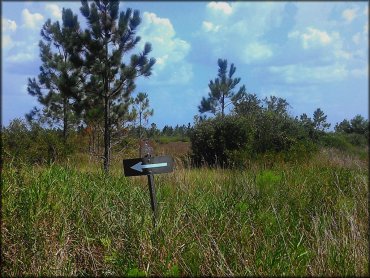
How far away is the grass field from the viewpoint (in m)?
3.57

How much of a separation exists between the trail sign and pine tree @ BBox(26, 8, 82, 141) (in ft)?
34.0

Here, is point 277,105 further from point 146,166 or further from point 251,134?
point 146,166

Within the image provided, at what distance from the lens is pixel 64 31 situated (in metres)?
14.7

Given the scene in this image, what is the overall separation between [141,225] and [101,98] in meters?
11.1

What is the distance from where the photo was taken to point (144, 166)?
4805 millimetres

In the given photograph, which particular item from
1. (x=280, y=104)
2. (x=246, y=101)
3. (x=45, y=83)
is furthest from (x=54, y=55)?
(x=280, y=104)

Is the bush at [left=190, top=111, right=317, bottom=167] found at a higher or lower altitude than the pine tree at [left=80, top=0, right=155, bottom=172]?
lower

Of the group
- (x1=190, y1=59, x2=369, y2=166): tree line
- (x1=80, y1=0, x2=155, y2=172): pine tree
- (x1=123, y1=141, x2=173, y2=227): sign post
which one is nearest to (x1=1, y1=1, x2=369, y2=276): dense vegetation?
(x1=123, y1=141, x2=173, y2=227): sign post

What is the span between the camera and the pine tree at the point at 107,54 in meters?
14.3

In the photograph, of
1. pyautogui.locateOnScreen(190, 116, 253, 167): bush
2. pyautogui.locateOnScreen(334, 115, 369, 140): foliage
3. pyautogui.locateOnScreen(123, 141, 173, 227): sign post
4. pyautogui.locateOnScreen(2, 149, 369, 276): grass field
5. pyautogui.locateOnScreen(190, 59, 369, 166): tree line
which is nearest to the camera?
pyautogui.locateOnScreen(2, 149, 369, 276): grass field

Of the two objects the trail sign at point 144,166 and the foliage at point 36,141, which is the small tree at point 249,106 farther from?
the trail sign at point 144,166

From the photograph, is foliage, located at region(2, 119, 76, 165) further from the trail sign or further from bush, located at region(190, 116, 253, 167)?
the trail sign

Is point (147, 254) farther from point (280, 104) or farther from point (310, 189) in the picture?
point (280, 104)

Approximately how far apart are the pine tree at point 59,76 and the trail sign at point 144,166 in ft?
34.0
